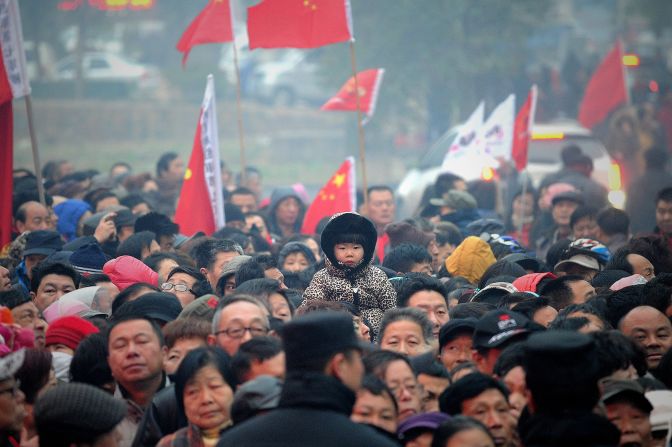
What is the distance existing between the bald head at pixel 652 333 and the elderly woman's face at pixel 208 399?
2626 mm

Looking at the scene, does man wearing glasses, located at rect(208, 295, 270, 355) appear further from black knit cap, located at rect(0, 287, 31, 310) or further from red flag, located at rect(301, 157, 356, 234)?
red flag, located at rect(301, 157, 356, 234)

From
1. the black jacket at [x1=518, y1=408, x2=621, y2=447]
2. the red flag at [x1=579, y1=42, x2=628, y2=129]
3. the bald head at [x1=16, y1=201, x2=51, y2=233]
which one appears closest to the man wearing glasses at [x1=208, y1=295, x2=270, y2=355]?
the black jacket at [x1=518, y1=408, x2=621, y2=447]

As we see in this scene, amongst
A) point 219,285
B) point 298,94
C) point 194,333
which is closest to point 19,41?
point 219,285

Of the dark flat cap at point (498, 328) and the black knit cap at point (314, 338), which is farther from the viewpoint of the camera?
the dark flat cap at point (498, 328)

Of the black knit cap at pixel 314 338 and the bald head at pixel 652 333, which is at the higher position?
the black knit cap at pixel 314 338

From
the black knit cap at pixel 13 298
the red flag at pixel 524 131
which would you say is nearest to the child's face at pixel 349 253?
the black knit cap at pixel 13 298

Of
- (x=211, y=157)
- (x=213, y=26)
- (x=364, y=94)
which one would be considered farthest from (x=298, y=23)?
(x=364, y=94)

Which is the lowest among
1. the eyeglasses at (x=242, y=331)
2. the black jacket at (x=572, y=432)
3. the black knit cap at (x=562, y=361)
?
the black jacket at (x=572, y=432)

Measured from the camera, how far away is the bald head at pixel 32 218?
1174 cm

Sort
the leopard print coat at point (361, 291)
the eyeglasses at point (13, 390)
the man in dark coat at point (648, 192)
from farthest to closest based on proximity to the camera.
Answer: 1. the man in dark coat at point (648, 192)
2. the leopard print coat at point (361, 291)
3. the eyeglasses at point (13, 390)

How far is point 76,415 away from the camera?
5496 mm

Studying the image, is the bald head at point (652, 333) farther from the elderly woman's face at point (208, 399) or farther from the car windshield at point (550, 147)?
the car windshield at point (550, 147)

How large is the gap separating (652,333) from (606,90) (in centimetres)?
1200

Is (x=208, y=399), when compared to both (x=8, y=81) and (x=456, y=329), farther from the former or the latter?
(x=8, y=81)
